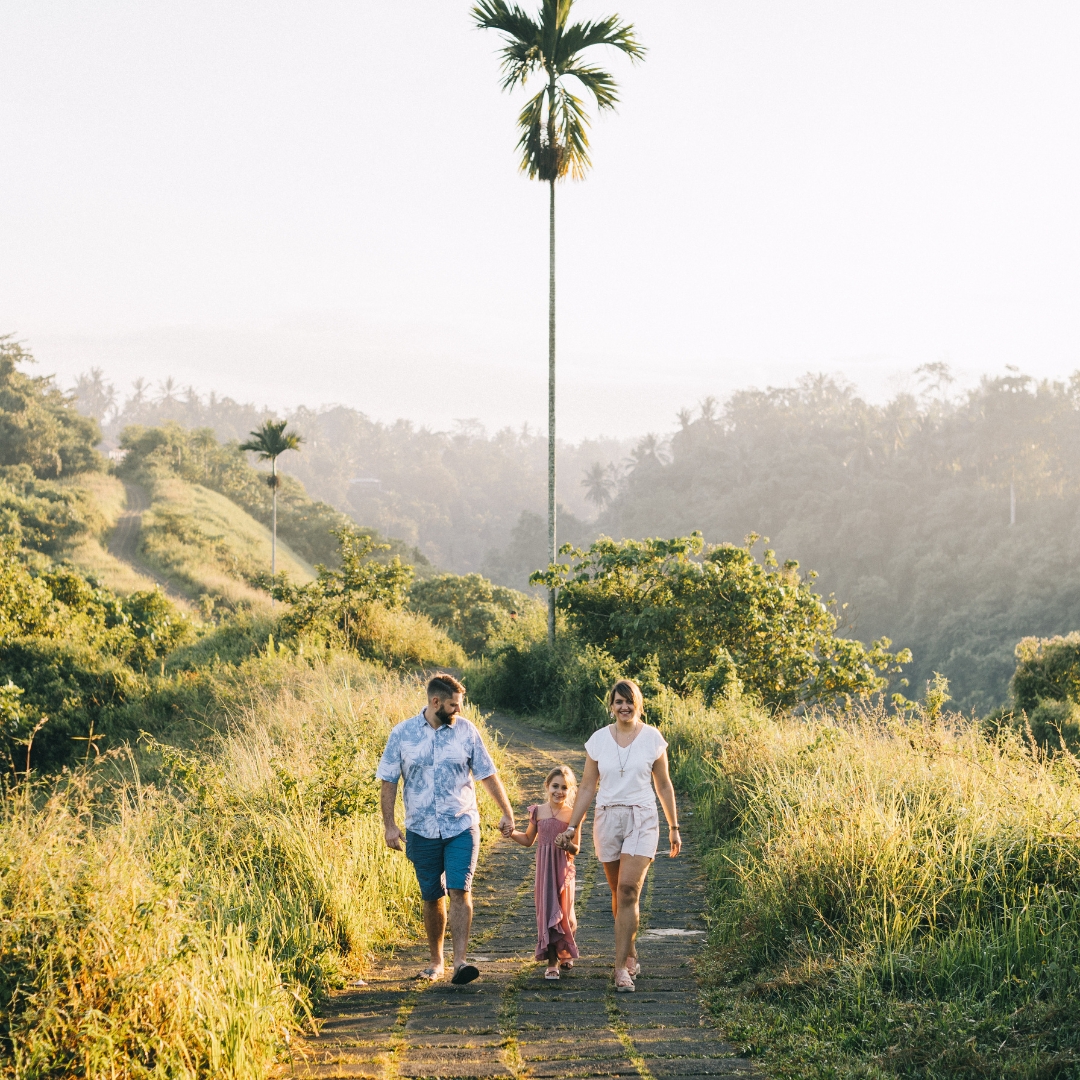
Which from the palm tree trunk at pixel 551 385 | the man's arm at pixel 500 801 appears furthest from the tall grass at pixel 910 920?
the palm tree trunk at pixel 551 385

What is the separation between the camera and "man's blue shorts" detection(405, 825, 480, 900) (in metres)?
5.09

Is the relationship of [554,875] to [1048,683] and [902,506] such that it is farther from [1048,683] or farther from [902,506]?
[902,506]

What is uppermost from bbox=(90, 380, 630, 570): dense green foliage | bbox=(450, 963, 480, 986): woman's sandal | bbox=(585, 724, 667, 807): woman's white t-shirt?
bbox=(90, 380, 630, 570): dense green foliage

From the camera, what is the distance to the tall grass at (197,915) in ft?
11.4

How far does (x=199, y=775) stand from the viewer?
754cm

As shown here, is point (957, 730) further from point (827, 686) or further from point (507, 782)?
point (827, 686)

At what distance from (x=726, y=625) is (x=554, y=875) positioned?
12311 millimetres

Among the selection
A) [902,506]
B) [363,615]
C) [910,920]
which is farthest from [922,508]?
[910,920]

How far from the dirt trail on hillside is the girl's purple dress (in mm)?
30987

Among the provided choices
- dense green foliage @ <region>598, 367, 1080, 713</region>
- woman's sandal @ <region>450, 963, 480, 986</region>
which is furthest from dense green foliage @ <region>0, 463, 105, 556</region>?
dense green foliage @ <region>598, 367, 1080, 713</region>

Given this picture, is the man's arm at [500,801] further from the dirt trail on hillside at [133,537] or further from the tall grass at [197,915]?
the dirt trail on hillside at [133,537]

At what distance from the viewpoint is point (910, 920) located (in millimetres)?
4828

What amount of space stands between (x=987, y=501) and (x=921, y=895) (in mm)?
63403

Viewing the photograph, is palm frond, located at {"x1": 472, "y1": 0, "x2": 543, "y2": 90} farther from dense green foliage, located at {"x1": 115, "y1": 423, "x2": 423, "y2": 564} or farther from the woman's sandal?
dense green foliage, located at {"x1": 115, "y1": 423, "x2": 423, "y2": 564}
